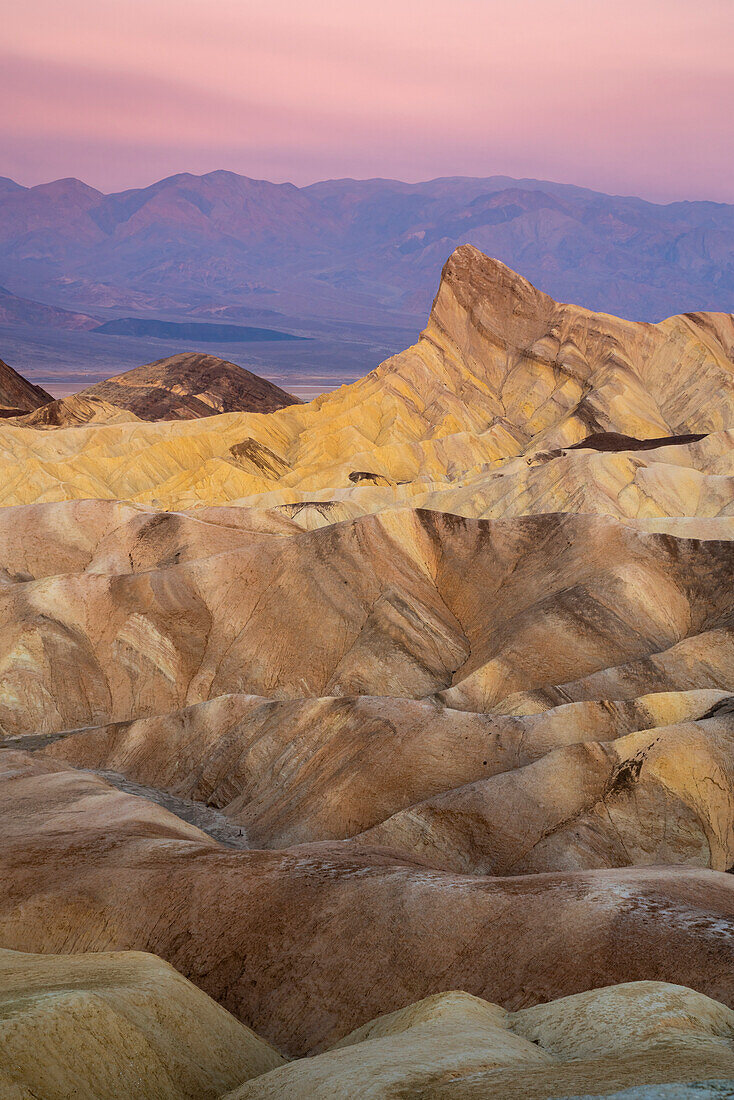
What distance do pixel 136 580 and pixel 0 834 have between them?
18.5 meters

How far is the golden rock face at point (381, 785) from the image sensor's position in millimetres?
10977

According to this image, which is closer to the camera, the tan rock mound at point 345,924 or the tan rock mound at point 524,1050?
the tan rock mound at point 524,1050

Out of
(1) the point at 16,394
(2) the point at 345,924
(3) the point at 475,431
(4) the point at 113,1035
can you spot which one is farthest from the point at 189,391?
(4) the point at 113,1035

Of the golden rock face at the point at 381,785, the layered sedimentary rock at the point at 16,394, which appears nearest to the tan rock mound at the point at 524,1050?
the golden rock face at the point at 381,785

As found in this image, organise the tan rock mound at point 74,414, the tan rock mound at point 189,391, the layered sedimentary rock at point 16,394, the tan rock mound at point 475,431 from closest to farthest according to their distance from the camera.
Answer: the tan rock mound at point 475,431 < the tan rock mound at point 74,414 < the layered sedimentary rock at point 16,394 < the tan rock mound at point 189,391

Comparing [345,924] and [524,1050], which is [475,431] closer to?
[345,924]

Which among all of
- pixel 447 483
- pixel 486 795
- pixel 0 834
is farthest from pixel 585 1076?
pixel 447 483

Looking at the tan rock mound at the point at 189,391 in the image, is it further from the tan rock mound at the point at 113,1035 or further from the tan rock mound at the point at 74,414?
the tan rock mound at the point at 113,1035

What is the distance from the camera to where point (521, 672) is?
30594mm

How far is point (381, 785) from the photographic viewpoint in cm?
2378

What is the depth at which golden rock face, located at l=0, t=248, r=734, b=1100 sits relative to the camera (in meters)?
11.0

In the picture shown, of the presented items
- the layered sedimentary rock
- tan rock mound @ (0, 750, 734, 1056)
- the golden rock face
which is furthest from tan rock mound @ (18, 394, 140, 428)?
tan rock mound @ (0, 750, 734, 1056)

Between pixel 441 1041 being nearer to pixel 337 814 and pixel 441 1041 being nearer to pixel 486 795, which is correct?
pixel 486 795

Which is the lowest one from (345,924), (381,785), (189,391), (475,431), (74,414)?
(381,785)
